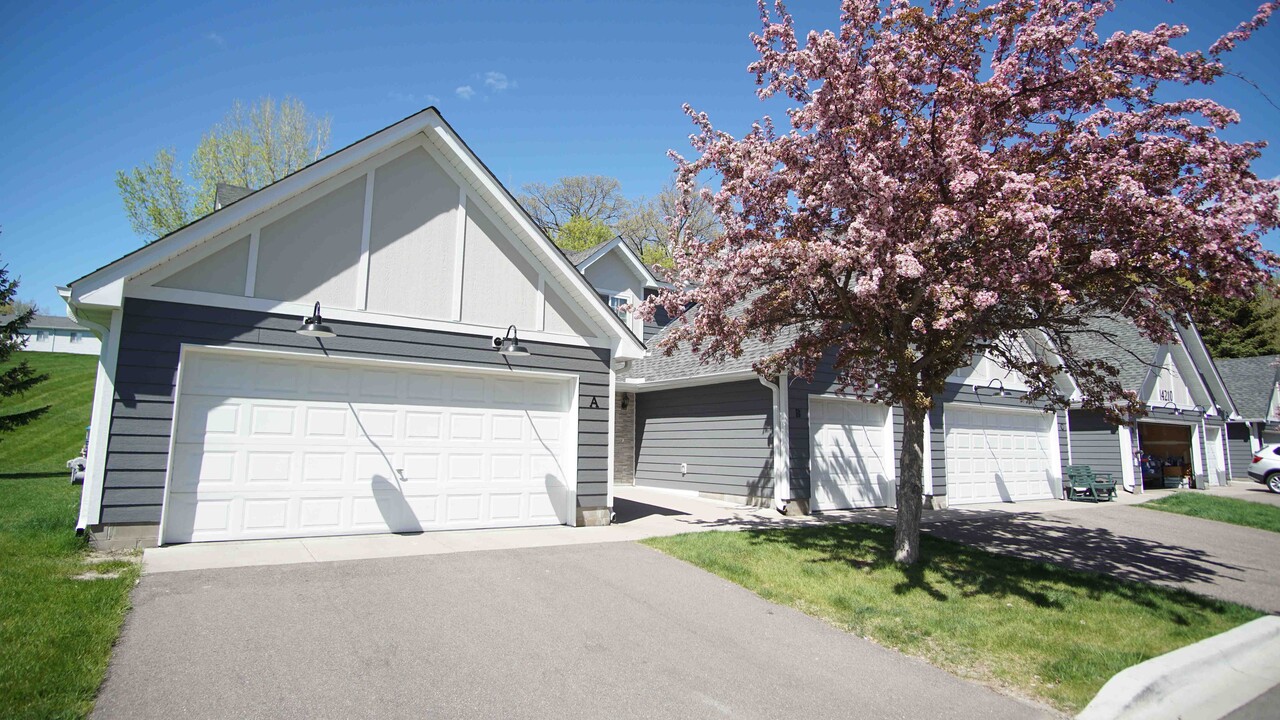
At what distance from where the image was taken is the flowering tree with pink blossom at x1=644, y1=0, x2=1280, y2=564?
6.30 m

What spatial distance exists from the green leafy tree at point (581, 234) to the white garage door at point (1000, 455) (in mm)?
18481

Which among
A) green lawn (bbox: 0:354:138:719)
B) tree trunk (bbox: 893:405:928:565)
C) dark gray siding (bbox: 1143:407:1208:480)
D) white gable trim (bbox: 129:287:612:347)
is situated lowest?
green lawn (bbox: 0:354:138:719)

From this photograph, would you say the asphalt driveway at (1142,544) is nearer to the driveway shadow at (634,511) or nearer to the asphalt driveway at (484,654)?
the driveway shadow at (634,511)

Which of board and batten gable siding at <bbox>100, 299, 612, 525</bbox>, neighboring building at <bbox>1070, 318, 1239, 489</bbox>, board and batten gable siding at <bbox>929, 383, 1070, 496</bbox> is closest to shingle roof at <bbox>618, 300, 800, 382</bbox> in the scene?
board and batten gable siding at <bbox>929, 383, 1070, 496</bbox>

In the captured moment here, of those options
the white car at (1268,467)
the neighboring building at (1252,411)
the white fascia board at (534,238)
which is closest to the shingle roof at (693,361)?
the white fascia board at (534,238)

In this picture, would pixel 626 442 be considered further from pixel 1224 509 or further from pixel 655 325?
pixel 1224 509

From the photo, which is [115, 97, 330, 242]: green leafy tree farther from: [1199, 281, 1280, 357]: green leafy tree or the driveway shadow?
[1199, 281, 1280, 357]: green leafy tree

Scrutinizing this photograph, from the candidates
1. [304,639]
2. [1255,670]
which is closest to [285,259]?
[304,639]

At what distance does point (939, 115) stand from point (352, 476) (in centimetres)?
817

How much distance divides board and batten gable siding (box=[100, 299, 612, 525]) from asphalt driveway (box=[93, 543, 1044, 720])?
1664 millimetres

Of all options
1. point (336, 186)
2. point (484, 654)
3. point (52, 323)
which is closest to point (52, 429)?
point (336, 186)

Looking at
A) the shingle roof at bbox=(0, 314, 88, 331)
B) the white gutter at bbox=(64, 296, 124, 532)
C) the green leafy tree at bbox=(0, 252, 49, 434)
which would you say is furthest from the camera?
the shingle roof at bbox=(0, 314, 88, 331)

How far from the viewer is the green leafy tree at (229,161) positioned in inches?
948

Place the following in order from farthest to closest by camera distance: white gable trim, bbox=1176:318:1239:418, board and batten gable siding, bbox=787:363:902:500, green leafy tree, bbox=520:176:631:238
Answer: green leafy tree, bbox=520:176:631:238 < white gable trim, bbox=1176:318:1239:418 < board and batten gable siding, bbox=787:363:902:500
